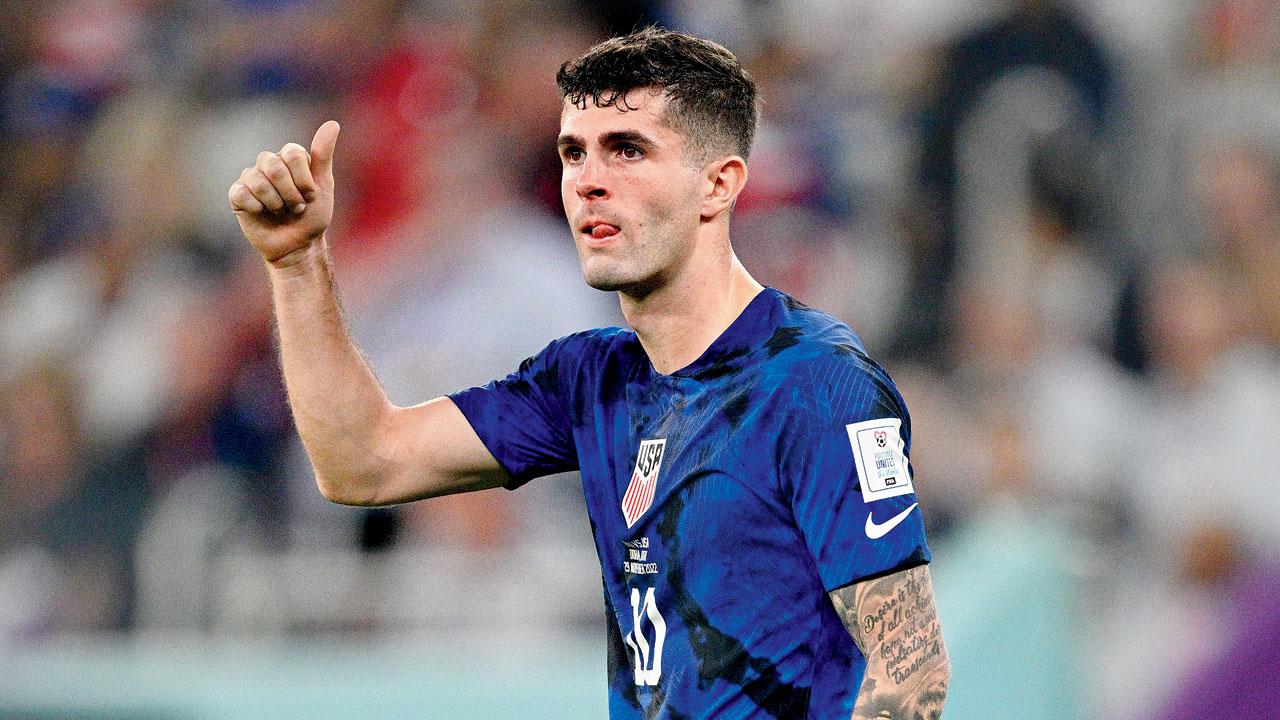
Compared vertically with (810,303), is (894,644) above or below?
below

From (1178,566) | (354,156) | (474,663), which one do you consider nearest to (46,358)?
(354,156)

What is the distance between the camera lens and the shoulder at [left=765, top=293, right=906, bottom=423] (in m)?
2.91

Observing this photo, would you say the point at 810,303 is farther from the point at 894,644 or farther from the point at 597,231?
the point at 894,644

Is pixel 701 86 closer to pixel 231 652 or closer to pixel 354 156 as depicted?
pixel 231 652

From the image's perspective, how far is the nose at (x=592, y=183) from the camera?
316 centimetres

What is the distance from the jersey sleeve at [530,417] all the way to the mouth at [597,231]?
42 cm

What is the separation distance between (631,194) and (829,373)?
515mm

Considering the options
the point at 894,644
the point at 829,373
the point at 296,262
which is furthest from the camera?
the point at 296,262

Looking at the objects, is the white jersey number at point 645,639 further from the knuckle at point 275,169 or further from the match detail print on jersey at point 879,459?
the knuckle at point 275,169

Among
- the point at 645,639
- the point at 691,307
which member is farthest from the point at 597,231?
the point at 645,639

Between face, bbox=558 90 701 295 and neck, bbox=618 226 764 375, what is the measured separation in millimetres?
54

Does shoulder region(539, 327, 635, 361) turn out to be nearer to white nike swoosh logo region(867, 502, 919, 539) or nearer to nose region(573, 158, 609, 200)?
nose region(573, 158, 609, 200)

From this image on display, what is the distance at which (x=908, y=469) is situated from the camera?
9.65 ft

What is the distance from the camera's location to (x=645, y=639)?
3.11m
